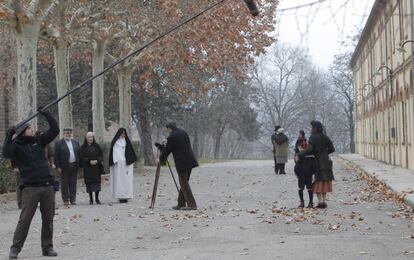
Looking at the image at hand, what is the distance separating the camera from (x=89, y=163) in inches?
703

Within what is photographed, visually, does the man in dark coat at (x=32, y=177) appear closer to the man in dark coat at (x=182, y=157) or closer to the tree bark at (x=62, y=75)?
the man in dark coat at (x=182, y=157)

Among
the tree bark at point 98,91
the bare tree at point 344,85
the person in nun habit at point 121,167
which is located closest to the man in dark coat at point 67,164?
the person in nun habit at point 121,167

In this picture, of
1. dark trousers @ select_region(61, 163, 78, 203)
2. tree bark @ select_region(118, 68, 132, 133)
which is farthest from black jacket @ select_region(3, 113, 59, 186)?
tree bark @ select_region(118, 68, 132, 133)

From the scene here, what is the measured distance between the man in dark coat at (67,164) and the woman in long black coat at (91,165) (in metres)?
0.22

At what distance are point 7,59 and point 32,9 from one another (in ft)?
46.2

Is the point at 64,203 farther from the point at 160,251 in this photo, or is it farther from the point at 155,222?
the point at 160,251

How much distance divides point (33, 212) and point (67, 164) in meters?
7.76

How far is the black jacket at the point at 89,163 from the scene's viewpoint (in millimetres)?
17766

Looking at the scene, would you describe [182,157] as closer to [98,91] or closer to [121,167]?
[121,167]

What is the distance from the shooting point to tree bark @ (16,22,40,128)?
71.2 ft

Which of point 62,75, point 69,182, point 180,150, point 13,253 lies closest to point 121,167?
point 69,182

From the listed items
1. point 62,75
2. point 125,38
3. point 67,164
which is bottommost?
point 67,164

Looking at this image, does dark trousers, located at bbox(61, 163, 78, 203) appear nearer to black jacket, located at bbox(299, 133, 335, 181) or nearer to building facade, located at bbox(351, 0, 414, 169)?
black jacket, located at bbox(299, 133, 335, 181)

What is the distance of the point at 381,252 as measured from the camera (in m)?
9.61
